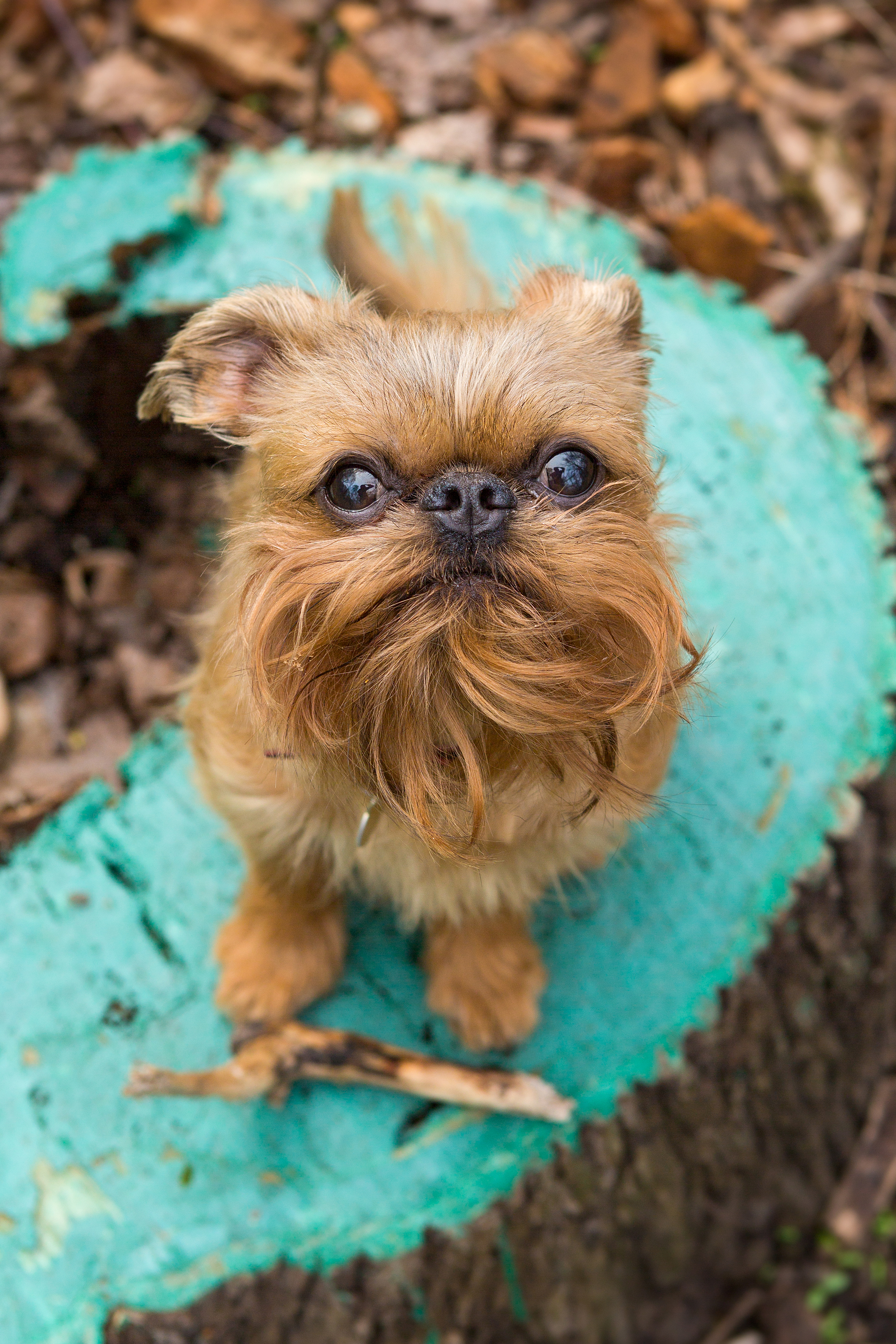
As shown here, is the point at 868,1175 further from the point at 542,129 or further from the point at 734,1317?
the point at 542,129

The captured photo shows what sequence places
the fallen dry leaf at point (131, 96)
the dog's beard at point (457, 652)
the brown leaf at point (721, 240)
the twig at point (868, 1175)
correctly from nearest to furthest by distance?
the dog's beard at point (457, 652) < the twig at point (868, 1175) < the brown leaf at point (721, 240) < the fallen dry leaf at point (131, 96)

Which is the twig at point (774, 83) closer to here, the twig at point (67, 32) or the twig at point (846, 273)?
the twig at point (846, 273)

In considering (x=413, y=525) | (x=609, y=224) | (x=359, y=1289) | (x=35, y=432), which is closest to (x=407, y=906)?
(x=359, y=1289)

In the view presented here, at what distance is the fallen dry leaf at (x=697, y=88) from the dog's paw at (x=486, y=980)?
3.12 m

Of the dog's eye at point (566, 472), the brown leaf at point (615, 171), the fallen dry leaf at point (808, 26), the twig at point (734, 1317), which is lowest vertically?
the twig at point (734, 1317)

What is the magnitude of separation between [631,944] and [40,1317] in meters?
1.37


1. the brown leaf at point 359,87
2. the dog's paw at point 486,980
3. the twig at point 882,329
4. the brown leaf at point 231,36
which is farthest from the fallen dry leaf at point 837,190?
the dog's paw at point 486,980

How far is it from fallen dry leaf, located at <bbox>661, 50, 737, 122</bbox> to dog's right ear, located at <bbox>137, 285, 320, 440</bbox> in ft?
8.45

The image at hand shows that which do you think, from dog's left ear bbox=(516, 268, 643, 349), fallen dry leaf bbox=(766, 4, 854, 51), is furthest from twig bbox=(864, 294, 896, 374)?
dog's left ear bbox=(516, 268, 643, 349)

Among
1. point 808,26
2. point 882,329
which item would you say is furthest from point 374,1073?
point 808,26

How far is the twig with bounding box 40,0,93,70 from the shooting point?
405 centimetres

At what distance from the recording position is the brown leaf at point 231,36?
390 cm

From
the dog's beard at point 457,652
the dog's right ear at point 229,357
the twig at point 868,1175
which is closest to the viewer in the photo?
the dog's beard at point 457,652

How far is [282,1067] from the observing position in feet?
7.03
